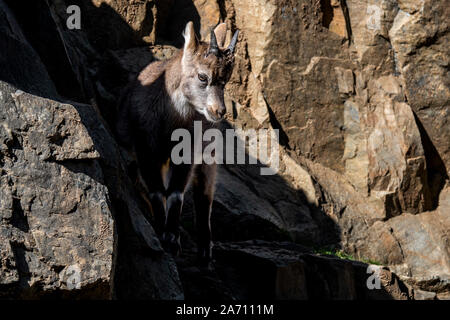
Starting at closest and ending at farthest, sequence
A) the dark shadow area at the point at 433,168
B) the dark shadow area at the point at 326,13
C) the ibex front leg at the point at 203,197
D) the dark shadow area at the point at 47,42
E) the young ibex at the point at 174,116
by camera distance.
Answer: the dark shadow area at the point at 47,42, the young ibex at the point at 174,116, the ibex front leg at the point at 203,197, the dark shadow area at the point at 326,13, the dark shadow area at the point at 433,168

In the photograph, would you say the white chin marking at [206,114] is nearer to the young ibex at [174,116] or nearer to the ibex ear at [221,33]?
the young ibex at [174,116]

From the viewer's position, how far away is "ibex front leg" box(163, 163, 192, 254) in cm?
612

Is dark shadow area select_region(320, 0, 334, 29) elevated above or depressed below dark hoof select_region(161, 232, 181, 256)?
above

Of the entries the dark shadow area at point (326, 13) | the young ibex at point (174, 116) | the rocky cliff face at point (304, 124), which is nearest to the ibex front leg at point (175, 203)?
the young ibex at point (174, 116)

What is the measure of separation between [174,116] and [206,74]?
53 centimetres

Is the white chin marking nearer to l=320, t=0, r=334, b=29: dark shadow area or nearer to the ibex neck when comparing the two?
the ibex neck

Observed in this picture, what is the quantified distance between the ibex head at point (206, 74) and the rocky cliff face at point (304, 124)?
3.05 ft

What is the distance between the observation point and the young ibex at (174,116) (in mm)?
6203

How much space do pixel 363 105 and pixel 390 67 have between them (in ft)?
2.63

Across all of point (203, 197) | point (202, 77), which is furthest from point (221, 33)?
point (203, 197)

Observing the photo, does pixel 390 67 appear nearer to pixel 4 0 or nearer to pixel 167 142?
pixel 167 142

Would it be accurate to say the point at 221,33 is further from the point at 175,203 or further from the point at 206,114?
the point at 175,203

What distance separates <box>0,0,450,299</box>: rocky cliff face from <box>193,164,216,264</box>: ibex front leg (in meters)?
0.32

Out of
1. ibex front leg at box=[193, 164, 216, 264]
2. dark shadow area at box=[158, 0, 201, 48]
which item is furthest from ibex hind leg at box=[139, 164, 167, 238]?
dark shadow area at box=[158, 0, 201, 48]
